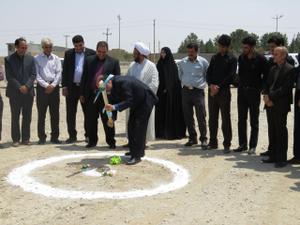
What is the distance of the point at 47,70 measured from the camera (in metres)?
9.12

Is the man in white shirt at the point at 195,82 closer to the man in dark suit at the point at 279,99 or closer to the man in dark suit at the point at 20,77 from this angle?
the man in dark suit at the point at 279,99

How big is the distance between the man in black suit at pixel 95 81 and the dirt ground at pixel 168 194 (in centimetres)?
42

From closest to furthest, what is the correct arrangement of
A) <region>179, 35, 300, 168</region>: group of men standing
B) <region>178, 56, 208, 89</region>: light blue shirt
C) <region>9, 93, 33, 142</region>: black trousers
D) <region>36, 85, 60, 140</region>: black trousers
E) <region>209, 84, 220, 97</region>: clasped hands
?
1. <region>179, 35, 300, 168</region>: group of men standing
2. <region>209, 84, 220, 97</region>: clasped hands
3. <region>178, 56, 208, 89</region>: light blue shirt
4. <region>9, 93, 33, 142</region>: black trousers
5. <region>36, 85, 60, 140</region>: black trousers

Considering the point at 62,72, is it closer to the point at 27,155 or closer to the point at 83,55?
the point at 83,55

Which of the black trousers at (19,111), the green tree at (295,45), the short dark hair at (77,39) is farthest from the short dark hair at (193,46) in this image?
the green tree at (295,45)

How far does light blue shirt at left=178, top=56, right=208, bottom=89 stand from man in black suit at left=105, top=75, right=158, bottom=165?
1.37m

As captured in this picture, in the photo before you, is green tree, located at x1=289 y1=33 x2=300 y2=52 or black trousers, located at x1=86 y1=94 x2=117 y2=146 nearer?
black trousers, located at x1=86 y1=94 x2=117 y2=146

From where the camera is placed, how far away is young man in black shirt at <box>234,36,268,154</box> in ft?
26.3

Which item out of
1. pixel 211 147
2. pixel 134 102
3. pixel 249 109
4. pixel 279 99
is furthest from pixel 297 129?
pixel 134 102

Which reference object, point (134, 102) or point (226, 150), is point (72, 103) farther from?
point (226, 150)

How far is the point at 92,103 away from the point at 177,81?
2.25 metres

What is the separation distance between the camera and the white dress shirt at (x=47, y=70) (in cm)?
909

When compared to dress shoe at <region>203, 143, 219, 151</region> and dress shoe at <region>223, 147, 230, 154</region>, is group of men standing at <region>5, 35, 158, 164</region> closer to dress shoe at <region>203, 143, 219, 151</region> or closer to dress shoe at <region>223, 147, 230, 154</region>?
dress shoe at <region>203, 143, 219, 151</region>

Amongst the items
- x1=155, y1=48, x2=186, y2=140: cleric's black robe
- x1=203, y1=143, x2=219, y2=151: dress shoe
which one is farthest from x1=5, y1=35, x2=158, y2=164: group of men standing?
x1=203, y1=143, x2=219, y2=151: dress shoe
